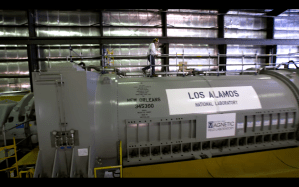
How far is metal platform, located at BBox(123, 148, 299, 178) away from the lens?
2713 mm

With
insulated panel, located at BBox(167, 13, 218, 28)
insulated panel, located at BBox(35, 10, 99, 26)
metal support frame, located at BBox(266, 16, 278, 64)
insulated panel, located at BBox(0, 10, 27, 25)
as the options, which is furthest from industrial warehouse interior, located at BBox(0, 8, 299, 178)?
metal support frame, located at BBox(266, 16, 278, 64)

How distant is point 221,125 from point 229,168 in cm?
84

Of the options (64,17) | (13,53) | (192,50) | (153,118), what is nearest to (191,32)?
(192,50)

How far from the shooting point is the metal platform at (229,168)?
2713mm

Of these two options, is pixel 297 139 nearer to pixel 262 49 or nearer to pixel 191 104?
pixel 191 104

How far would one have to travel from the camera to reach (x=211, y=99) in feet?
10.6

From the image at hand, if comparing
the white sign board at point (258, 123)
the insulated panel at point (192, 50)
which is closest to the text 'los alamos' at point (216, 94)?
the white sign board at point (258, 123)

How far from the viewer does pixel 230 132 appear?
10.7 feet

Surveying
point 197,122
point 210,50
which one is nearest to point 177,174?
point 197,122

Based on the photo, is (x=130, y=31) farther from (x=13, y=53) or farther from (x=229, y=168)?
(x=229, y=168)

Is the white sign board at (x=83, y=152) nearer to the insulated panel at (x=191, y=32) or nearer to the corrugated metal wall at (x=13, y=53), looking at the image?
the insulated panel at (x=191, y=32)

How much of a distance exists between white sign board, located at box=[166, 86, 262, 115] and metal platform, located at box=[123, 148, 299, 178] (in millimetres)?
1037
